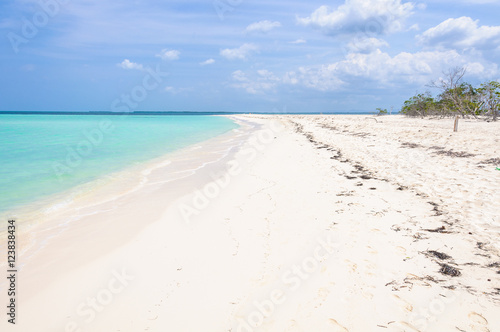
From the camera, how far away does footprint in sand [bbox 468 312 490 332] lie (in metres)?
2.70

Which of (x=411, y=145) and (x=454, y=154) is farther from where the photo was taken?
(x=411, y=145)

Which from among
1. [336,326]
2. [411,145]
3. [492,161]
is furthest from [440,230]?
[411,145]

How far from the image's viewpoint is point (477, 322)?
278 centimetres

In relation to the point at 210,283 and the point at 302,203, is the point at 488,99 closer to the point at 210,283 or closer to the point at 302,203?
the point at 302,203

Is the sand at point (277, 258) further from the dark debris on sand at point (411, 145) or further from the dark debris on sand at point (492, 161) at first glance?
the dark debris on sand at point (411, 145)

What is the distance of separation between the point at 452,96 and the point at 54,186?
36514 millimetres

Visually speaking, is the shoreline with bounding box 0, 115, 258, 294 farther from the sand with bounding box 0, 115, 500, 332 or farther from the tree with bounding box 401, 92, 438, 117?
the tree with bounding box 401, 92, 438, 117

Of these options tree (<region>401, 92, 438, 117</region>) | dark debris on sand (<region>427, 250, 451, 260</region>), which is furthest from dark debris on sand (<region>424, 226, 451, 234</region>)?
tree (<region>401, 92, 438, 117</region>)

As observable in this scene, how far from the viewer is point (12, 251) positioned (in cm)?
485

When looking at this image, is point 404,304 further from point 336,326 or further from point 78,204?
point 78,204

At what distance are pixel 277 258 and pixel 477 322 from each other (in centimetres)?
240

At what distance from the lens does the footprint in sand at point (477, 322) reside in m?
2.70

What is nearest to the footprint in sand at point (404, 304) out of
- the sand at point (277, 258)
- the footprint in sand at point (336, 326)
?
the sand at point (277, 258)

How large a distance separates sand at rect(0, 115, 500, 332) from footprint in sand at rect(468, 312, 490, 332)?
0.01 metres
